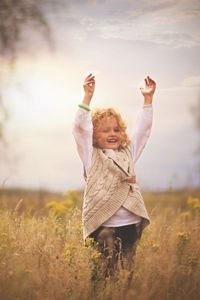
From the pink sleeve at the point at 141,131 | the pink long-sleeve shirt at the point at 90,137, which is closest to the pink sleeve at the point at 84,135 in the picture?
the pink long-sleeve shirt at the point at 90,137

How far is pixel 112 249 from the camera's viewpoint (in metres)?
2.55

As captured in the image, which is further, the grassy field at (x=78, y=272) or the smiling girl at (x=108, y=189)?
the smiling girl at (x=108, y=189)

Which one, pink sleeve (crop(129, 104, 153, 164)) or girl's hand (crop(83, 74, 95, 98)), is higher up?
girl's hand (crop(83, 74, 95, 98))

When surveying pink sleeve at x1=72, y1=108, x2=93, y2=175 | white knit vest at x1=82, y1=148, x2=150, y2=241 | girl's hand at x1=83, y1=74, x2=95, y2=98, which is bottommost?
white knit vest at x1=82, y1=148, x2=150, y2=241

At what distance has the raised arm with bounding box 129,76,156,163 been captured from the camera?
2.89m

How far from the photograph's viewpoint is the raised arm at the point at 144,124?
2891 millimetres

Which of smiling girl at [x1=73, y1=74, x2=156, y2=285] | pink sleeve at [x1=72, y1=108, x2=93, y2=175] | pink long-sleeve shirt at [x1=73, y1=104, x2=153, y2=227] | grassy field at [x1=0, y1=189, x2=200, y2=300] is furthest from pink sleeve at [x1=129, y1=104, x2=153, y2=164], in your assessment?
grassy field at [x1=0, y1=189, x2=200, y2=300]

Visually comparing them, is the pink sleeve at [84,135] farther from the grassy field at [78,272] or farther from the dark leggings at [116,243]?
the grassy field at [78,272]

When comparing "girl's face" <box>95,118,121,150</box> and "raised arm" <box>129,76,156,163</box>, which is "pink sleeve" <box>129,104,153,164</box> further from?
"girl's face" <box>95,118,121,150</box>

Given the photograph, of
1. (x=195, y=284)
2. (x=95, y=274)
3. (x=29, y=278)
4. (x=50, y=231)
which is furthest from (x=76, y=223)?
(x=195, y=284)

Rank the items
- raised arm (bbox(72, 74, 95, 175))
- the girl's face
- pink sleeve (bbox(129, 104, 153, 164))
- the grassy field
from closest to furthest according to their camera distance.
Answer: the grassy field < raised arm (bbox(72, 74, 95, 175)) < the girl's face < pink sleeve (bbox(129, 104, 153, 164))

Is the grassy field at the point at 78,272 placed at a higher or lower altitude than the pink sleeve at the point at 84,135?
lower

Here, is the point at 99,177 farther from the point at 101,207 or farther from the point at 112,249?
the point at 112,249

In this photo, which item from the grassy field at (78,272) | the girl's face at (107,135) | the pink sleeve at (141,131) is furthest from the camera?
the pink sleeve at (141,131)
